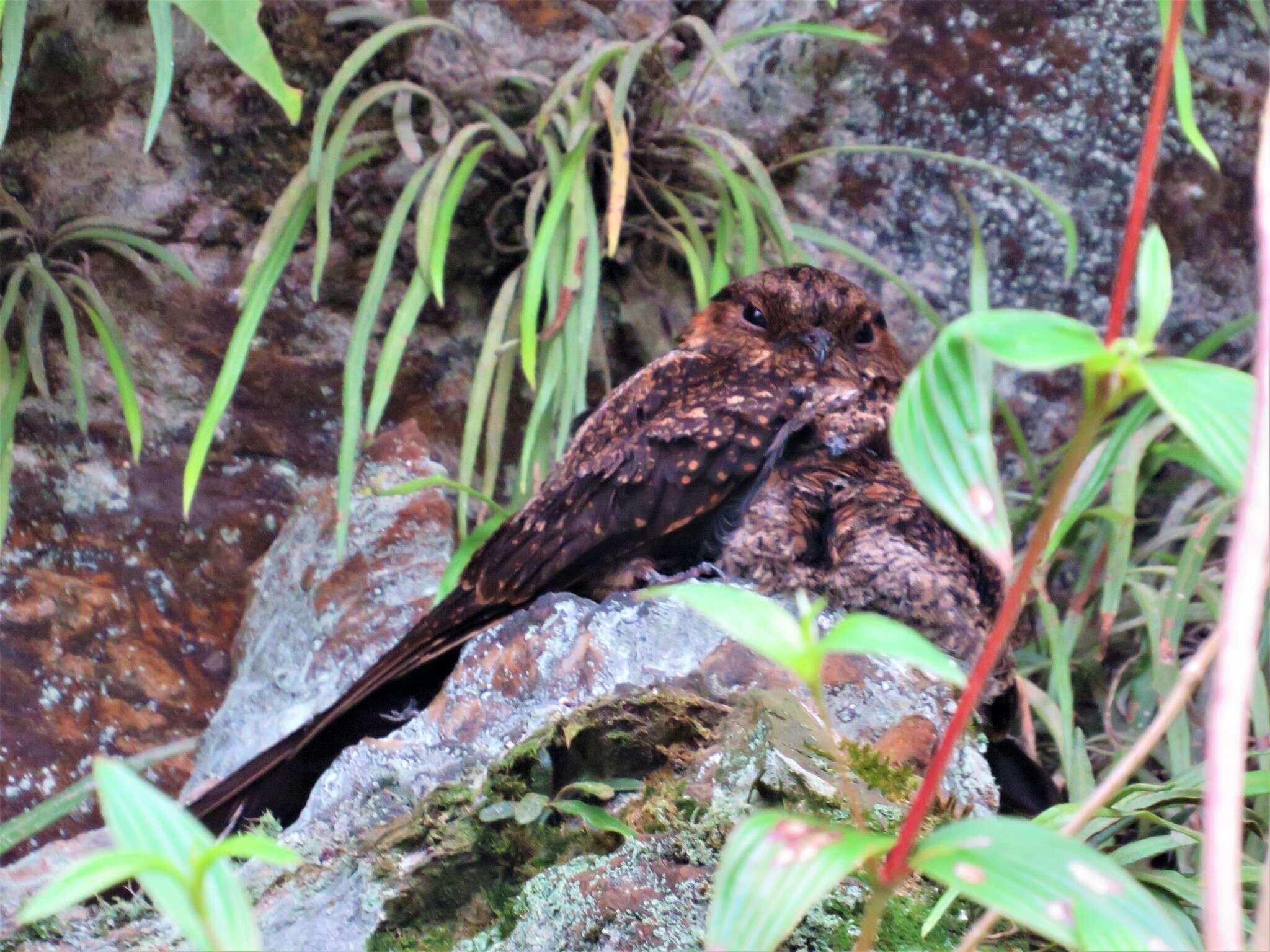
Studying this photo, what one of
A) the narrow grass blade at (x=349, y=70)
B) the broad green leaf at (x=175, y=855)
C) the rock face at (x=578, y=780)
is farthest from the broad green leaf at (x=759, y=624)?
the narrow grass blade at (x=349, y=70)

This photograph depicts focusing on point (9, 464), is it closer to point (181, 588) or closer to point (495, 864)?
point (181, 588)

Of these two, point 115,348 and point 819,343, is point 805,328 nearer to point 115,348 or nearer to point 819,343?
point 819,343

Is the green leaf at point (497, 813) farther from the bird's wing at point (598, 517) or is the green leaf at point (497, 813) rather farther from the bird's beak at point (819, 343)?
the bird's beak at point (819, 343)

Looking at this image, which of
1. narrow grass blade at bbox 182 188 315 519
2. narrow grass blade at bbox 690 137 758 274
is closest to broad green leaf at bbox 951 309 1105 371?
narrow grass blade at bbox 182 188 315 519

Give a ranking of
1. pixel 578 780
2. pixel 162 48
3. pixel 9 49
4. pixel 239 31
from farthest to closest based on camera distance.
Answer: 1. pixel 9 49
2. pixel 162 48
3. pixel 578 780
4. pixel 239 31

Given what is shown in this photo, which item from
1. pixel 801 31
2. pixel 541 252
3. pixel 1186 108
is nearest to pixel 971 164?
pixel 801 31

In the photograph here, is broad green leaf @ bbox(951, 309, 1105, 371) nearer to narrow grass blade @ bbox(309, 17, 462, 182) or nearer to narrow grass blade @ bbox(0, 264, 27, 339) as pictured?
narrow grass blade @ bbox(309, 17, 462, 182)

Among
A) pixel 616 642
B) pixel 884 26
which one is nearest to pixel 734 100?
pixel 884 26

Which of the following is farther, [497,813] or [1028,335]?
[497,813]
